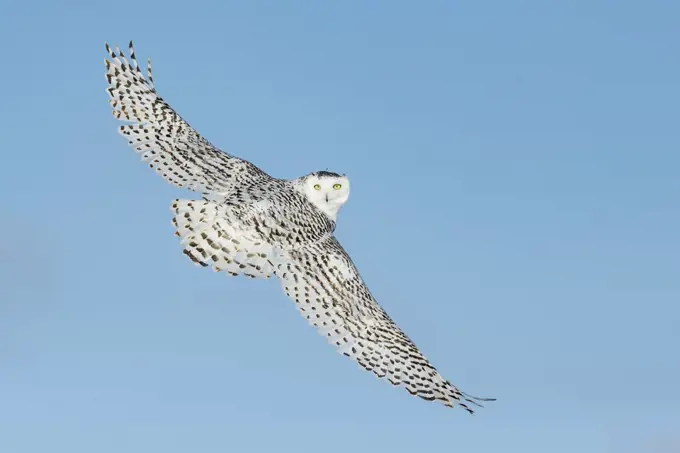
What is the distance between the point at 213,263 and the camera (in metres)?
17.4

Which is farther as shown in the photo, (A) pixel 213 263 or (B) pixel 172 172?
(B) pixel 172 172

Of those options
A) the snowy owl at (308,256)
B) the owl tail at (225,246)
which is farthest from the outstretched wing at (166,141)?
the owl tail at (225,246)

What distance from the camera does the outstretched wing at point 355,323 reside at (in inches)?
672

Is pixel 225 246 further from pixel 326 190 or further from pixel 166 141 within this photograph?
pixel 166 141

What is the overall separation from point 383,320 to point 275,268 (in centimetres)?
160

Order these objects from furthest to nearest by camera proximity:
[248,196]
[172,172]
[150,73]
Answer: [150,73] → [172,172] → [248,196]

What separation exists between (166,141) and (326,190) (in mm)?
2871

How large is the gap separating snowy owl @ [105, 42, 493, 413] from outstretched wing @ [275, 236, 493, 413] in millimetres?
13

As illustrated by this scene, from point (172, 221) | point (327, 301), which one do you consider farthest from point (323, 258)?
point (172, 221)

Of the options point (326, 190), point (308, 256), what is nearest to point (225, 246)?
point (308, 256)

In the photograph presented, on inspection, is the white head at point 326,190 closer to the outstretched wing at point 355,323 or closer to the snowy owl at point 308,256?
the snowy owl at point 308,256

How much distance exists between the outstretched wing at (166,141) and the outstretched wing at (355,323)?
2.04 m

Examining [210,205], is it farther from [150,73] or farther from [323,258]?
[150,73]

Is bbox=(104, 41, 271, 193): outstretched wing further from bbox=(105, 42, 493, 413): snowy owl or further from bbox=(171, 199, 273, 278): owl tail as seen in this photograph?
bbox=(171, 199, 273, 278): owl tail
